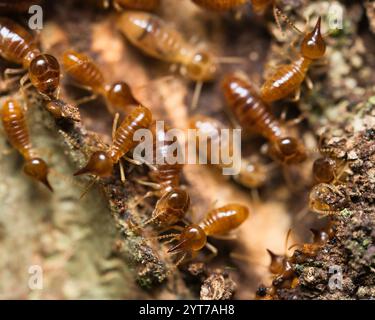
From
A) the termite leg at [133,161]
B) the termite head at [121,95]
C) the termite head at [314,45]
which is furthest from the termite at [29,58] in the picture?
the termite head at [314,45]

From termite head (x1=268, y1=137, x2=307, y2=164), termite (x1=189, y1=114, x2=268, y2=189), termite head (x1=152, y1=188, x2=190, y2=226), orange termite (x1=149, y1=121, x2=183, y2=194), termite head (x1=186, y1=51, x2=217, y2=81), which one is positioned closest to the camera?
termite head (x1=152, y1=188, x2=190, y2=226)

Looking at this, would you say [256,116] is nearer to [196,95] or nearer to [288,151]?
[288,151]

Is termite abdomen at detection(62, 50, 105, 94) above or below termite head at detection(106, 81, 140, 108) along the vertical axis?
above

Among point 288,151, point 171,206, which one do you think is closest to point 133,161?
point 171,206

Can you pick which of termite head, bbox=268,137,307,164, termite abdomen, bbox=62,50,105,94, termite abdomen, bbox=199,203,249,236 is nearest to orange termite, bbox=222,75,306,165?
termite head, bbox=268,137,307,164

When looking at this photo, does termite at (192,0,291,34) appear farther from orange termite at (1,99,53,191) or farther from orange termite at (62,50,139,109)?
orange termite at (1,99,53,191)

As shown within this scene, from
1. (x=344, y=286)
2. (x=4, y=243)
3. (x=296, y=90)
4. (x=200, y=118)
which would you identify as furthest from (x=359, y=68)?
(x=4, y=243)
